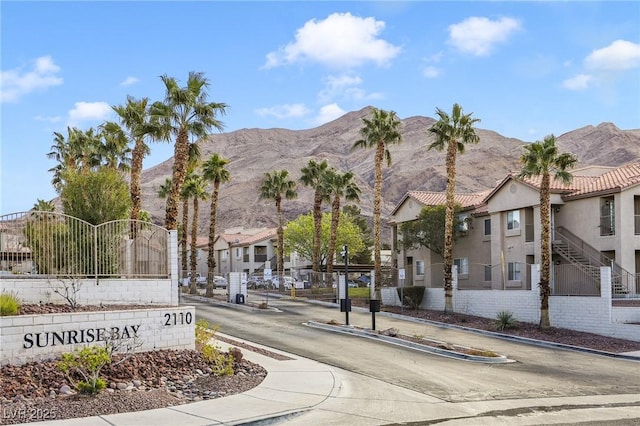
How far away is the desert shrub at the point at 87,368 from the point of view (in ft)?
42.8

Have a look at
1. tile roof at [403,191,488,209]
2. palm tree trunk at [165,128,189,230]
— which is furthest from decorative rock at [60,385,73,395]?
tile roof at [403,191,488,209]

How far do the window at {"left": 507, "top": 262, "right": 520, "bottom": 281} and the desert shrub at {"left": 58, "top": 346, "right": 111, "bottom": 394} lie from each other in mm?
32768

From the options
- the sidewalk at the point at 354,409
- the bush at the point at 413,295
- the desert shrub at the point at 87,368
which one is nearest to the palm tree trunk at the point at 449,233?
the bush at the point at 413,295

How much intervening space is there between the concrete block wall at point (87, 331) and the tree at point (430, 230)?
3152cm

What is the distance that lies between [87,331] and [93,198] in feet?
46.8

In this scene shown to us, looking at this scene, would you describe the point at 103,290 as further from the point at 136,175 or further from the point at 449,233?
the point at 449,233

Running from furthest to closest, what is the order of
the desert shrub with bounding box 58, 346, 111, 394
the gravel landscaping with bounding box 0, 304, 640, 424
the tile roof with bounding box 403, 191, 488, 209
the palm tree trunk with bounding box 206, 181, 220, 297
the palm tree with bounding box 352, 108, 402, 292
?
1. the palm tree trunk with bounding box 206, 181, 220, 297
2. the tile roof with bounding box 403, 191, 488, 209
3. the palm tree with bounding box 352, 108, 402, 292
4. the desert shrub with bounding box 58, 346, 111, 394
5. the gravel landscaping with bounding box 0, 304, 640, 424

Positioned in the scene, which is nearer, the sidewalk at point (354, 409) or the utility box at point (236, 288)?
the sidewalk at point (354, 409)

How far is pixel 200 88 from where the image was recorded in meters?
29.6

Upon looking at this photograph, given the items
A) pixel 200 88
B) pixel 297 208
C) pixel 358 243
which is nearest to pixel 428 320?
pixel 200 88

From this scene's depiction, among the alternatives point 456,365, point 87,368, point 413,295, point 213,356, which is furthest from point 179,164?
point 413,295

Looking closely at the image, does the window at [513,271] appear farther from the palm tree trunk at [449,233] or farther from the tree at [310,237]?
the tree at [310,237]

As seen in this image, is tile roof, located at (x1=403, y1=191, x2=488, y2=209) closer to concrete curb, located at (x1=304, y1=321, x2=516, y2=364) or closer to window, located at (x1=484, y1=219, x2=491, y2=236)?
window, located at (x1=484, y1=219, x2=491, y2=236)

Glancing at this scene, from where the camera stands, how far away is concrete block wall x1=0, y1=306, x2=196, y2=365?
1438 cm
